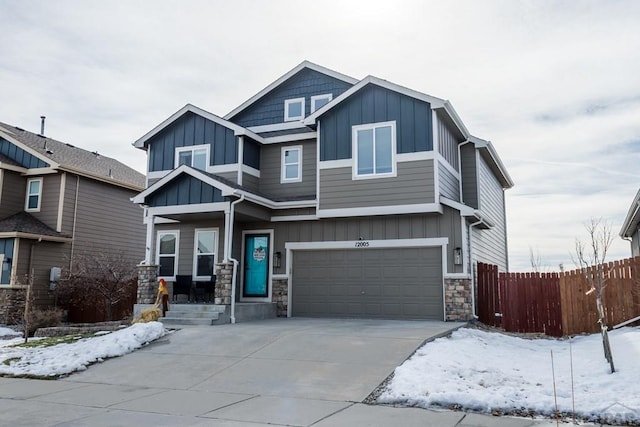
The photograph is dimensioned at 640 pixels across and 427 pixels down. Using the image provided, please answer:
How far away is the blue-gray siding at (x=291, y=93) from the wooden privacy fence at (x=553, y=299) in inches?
300

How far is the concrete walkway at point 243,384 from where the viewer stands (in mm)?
6129

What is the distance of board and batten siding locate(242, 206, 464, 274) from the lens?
1411 centimetres

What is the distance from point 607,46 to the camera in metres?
10.9

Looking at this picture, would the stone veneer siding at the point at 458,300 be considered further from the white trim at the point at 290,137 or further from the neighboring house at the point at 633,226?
the white trim at the point at 290,137

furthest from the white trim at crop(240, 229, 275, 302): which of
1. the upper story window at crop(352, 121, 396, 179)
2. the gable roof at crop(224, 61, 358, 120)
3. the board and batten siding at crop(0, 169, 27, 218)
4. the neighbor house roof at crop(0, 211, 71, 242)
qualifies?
the board and batten siding at crop(0, 169, 27, 218)

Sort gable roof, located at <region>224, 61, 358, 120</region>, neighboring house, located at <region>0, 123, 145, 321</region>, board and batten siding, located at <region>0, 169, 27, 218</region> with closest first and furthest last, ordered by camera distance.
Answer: gable roof, located at <region>224, 61, 358, 120</region> < neighboring house, located at <region>0, 123, 145, 321</region> < board and batten siding, located at <region>0, 169, 27, 218</region>

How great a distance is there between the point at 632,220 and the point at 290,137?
481 inches

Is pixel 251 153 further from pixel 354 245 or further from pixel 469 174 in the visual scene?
pixel 469 174

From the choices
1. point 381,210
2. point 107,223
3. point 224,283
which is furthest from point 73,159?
point 381,210

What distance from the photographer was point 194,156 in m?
17.0

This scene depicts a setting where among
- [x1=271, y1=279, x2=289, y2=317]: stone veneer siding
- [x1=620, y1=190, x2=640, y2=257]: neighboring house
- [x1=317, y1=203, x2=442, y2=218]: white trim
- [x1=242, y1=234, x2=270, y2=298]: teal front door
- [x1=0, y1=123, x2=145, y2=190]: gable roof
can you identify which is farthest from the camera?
[x1=0, y1=123, x2=145, y2=190]: gable roof

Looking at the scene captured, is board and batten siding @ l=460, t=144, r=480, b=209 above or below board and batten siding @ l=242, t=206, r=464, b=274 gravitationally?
above

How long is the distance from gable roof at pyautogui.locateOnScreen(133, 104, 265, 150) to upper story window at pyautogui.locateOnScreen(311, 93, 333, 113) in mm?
2100

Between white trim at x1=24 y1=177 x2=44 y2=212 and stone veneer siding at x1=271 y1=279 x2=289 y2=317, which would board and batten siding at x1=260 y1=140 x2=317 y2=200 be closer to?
stone veneer siding at x1=271 y1=279 x2=289 y2=317
